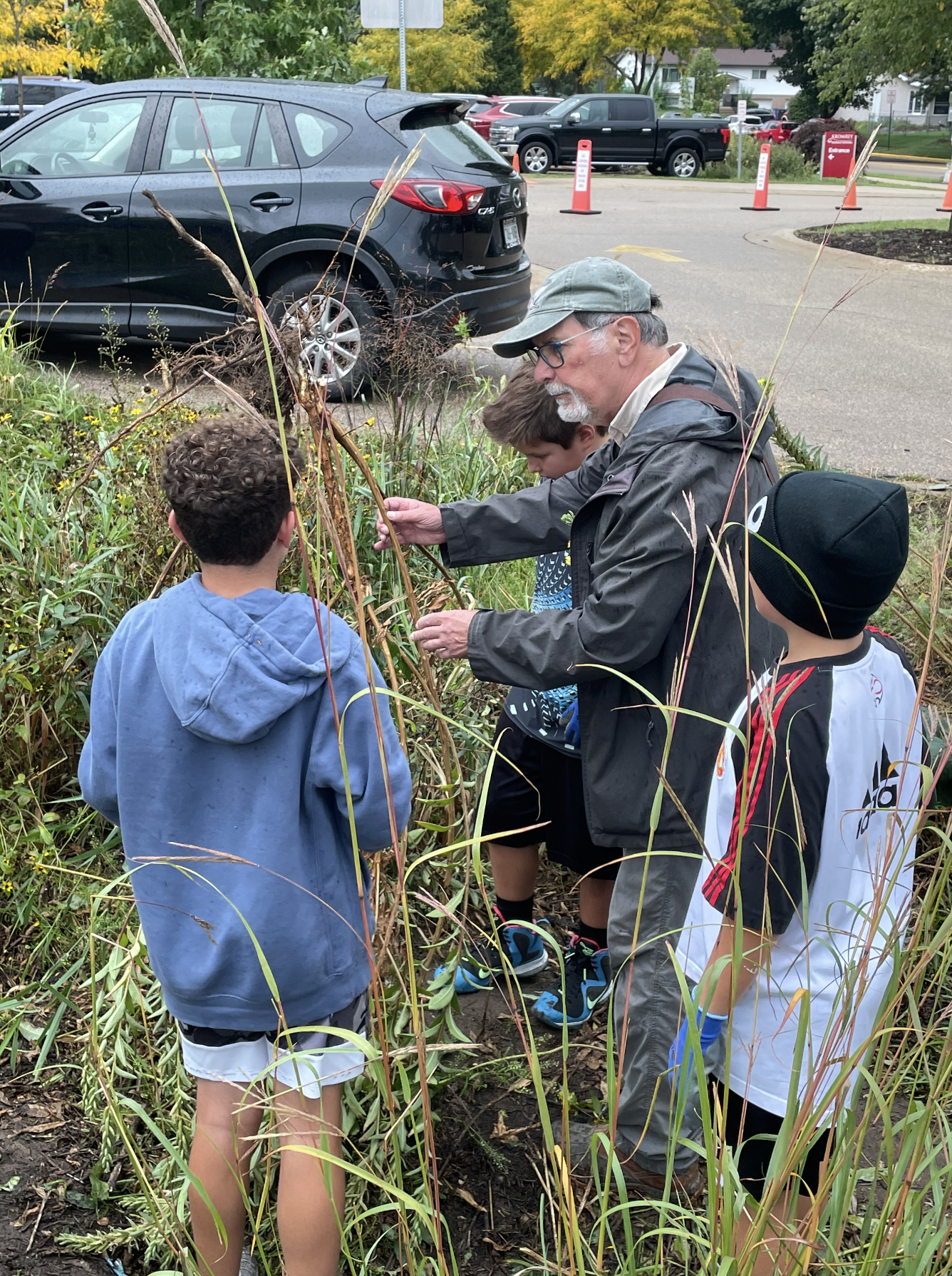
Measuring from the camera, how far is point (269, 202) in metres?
7.19

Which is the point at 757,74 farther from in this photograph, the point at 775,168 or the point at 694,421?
the point at 694,421

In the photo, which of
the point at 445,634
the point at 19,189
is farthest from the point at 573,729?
the point at 19,189

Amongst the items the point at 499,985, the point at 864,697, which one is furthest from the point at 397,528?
the point at 864,697

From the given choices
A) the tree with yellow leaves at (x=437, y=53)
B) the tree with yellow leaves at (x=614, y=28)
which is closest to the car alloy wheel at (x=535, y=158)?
the tree with yellow leaves at (x=437, y=53)

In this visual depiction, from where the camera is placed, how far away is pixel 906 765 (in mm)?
1614

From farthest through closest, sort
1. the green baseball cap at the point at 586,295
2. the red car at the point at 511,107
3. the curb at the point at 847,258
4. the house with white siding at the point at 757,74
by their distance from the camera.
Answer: the house with white siding at the point at 757,74 < the red car at the point at 511,107 < the curb at the point at 847,258 < the green baseball cap at the point at 586,295

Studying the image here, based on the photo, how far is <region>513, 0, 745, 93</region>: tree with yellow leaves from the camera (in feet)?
128

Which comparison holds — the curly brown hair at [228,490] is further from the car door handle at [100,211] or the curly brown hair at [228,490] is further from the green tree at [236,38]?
the green tree at [236,38]

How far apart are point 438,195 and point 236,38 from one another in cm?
637

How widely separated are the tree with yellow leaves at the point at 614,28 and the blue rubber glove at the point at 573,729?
41683 millimetres

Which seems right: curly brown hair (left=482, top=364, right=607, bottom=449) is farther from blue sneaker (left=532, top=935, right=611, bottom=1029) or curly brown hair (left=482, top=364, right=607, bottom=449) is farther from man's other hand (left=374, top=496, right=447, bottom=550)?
blue sneaker (left=532, top=935, right=611, bottom=1029)

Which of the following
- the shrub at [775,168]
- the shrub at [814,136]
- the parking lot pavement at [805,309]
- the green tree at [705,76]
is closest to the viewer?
the parking lot pavement at [805,309]

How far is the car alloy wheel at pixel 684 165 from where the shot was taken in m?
28.3

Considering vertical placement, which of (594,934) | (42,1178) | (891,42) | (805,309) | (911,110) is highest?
(911,110)
